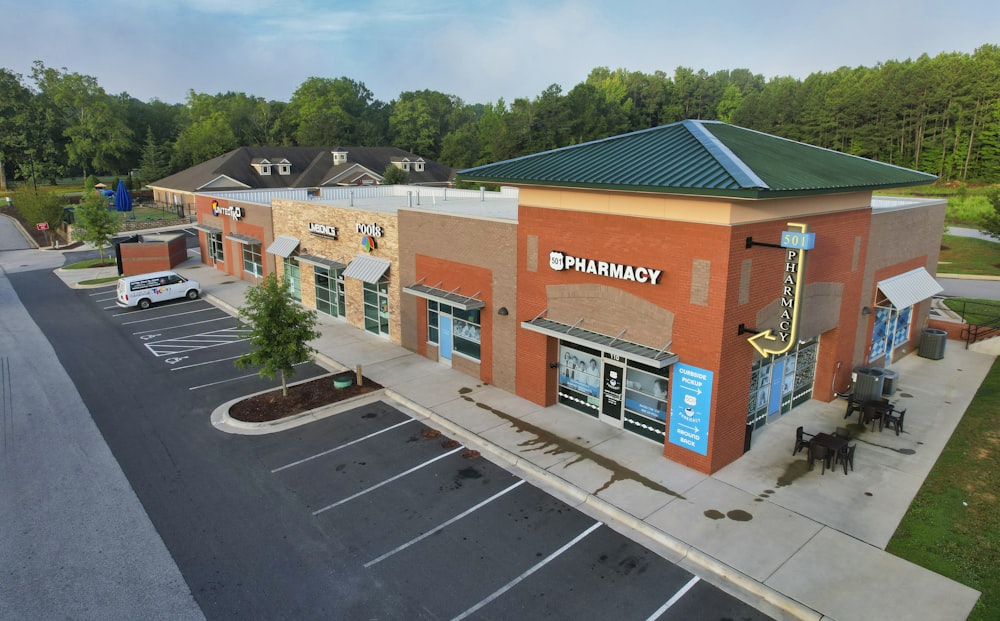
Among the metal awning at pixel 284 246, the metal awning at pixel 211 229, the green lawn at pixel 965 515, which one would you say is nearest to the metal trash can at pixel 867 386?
the green lawn at pixel 965 515

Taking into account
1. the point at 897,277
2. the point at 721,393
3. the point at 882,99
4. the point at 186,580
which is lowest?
the point at 186,580

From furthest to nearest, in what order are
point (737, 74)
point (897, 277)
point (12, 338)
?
point (737, 74) → point (12, 338) → point (897, 277)

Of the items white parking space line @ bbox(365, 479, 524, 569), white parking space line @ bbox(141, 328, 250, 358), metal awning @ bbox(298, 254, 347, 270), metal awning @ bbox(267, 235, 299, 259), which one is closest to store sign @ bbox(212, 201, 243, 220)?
metal awning @ bbox(267, 235, 299, 259)

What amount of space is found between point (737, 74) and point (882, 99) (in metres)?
67.7

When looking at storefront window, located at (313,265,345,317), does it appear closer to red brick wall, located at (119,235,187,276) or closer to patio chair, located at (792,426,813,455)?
red brick wall, located at (119,235,187,276)

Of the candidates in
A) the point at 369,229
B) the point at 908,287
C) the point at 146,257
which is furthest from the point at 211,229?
the point at 908,287

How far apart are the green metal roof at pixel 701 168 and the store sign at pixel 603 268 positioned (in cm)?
206

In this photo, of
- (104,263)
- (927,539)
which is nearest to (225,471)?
(927,539)

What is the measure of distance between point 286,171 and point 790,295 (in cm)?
7171

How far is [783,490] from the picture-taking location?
48.3 ft

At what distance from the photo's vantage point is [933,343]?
79.4 feet

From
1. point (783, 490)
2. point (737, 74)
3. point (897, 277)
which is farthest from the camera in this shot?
point (737, 74)

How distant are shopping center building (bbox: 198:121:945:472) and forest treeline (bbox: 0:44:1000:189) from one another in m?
74.5

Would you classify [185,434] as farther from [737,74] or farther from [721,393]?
[737,74]
